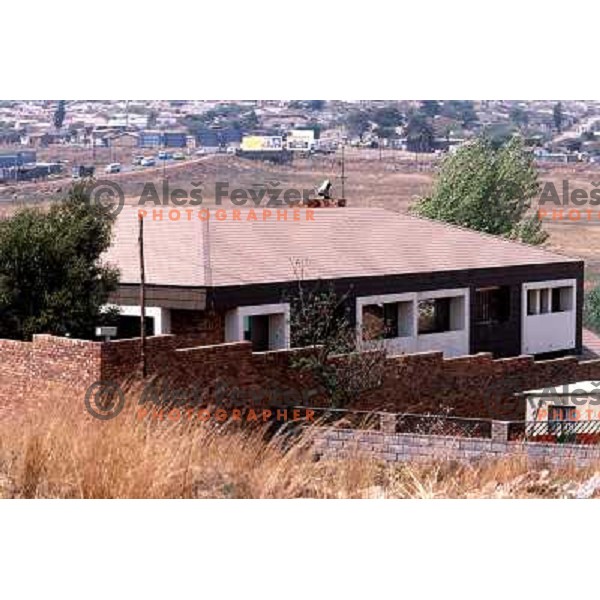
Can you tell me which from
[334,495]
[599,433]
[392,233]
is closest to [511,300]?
[392,233]

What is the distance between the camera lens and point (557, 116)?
2344 centimetres

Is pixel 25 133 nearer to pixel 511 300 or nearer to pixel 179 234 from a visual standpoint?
pixel 179 234

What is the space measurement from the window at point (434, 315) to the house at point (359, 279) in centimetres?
2

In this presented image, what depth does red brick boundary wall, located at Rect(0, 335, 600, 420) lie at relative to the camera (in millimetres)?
14562

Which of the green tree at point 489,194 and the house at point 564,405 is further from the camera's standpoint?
the green tree at point 489,194

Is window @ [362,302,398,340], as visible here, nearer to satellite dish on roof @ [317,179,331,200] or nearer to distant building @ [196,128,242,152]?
distant building @ [196,128,242,152]

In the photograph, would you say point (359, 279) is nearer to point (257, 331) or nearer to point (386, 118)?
point (257, 331)

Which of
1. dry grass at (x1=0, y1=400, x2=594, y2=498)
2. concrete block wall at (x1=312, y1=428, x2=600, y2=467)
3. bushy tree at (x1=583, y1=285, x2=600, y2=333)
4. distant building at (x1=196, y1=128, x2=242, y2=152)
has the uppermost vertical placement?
distant building at (x1=196, y1=128, x2=242, y2=152)

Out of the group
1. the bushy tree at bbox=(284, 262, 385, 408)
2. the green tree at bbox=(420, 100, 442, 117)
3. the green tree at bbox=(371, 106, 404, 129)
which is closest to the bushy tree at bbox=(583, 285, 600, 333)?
the green tree at bbox=(371, 106, 404, 129)

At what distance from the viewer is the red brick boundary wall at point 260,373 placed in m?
14.6

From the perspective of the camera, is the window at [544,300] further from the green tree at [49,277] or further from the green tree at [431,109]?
the green tree at [49,277]

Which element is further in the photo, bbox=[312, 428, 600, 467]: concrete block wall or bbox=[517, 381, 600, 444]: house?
bbox=[517, 381, 600, 444]: house

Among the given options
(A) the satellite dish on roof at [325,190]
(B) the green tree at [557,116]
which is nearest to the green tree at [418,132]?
(A) the satellite dish on roof at [325,190]

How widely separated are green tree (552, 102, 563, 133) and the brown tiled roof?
1901 mm
